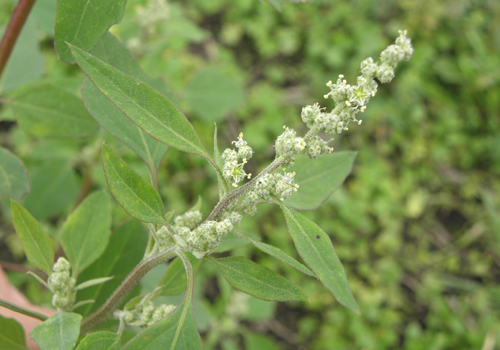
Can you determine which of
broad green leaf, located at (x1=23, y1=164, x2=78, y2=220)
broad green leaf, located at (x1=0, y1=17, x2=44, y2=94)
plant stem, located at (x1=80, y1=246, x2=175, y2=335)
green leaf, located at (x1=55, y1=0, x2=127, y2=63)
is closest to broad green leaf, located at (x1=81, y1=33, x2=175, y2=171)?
green leaf, located at (x1=55, y1=0, x2=127, y2=63)

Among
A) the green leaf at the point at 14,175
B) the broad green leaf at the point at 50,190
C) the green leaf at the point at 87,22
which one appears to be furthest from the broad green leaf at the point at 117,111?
the broad green leaf at the point at 50,190

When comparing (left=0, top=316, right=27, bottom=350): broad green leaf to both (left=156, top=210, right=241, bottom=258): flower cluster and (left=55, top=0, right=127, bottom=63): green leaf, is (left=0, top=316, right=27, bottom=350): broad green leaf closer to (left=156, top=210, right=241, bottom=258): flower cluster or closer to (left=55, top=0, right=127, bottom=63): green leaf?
(left=156, top=210, right=241, bottom=258): flower cluster

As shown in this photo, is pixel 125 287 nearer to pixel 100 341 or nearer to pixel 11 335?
pixel 100 341

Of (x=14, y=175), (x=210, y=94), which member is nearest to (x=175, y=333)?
(x=14, y=175)

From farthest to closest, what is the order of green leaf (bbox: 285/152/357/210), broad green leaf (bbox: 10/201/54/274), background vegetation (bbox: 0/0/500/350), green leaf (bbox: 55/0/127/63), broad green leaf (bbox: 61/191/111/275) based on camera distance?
1. background vegetation (bbox: 0/0/500/350)
2. broad green leaf (bbox: 61/191/111/275)
3. green leaf (bbox: 285/152/357/210)
4. broad green leaf (bbox: 10/201/54/274)
5. green leaf (bbox: 55/0/127/63)

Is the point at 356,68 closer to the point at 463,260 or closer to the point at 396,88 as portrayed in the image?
the point at 396,88
